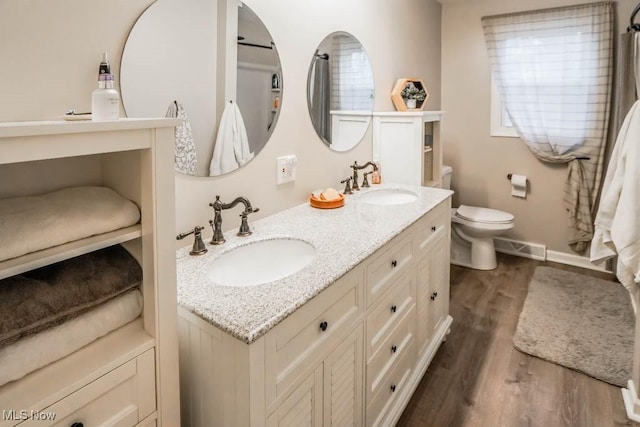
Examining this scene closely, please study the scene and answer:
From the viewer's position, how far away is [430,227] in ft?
6.36

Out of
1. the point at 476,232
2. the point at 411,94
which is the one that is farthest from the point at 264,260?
the point at 476,232

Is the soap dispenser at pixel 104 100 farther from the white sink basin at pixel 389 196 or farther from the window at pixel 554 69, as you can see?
the window at pixel 554 69

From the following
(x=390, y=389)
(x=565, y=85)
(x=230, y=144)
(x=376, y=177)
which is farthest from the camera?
(x=565, y=85)

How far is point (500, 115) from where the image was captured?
11.6 ft

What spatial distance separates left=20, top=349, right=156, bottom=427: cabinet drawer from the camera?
76cm

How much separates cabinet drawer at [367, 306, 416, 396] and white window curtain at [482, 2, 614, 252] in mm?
2267

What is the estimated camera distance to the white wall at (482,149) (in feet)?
11.2

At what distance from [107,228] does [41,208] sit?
0.47 ft

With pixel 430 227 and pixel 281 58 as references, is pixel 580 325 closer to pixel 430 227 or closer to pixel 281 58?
pixel 430 227

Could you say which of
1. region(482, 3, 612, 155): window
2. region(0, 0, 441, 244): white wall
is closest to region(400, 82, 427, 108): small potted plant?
region(0, 0, 441, 244): white wall

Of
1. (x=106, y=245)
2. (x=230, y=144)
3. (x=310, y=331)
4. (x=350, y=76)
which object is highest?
(x=350, y=76)

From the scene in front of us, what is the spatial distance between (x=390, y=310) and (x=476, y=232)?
1968mm

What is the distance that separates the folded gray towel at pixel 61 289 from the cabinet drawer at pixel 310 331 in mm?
369

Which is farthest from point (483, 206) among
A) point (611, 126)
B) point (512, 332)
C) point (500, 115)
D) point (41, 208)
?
point (41, 208)
